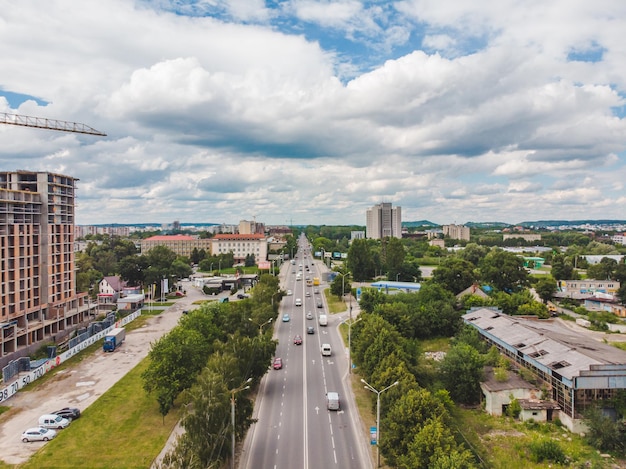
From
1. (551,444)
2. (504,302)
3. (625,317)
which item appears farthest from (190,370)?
(625,317)

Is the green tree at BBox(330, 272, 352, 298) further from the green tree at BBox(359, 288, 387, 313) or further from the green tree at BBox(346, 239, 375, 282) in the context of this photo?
the green tree at BBox(359, 288, 387, 313)

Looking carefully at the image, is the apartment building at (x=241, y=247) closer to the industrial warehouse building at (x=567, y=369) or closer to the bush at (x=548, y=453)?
the industrial warehouse building at (x=567, y=369)

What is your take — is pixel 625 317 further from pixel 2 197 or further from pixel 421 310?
pixel 2 197

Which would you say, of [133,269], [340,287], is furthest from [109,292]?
[340,287]

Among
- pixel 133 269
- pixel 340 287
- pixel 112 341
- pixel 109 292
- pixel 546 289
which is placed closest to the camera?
pixel 112 341

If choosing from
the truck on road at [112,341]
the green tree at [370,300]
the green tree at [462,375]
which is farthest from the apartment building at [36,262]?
the green tree at [462,375]

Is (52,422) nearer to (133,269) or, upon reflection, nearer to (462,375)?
(462,375)

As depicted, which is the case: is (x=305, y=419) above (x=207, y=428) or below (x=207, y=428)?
below
